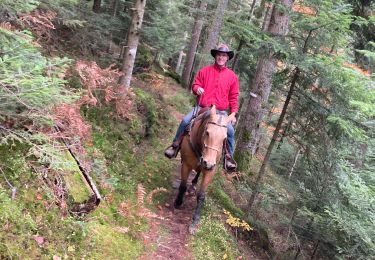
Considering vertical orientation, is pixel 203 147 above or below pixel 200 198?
above

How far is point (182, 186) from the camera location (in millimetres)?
8930

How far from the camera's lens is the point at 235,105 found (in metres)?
9.12

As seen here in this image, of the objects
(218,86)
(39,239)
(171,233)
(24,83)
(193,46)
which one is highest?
(24,83)

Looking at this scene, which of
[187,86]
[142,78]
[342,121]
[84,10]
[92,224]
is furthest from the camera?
[187,86]

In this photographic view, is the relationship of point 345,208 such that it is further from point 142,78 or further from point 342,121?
point 142,78

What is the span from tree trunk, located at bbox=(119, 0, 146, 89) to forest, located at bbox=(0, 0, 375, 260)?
40 millimetres

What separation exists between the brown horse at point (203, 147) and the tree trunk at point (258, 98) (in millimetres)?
3873

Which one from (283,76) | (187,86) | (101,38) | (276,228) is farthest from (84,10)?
(187,86)

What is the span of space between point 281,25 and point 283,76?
Result: 2655mm

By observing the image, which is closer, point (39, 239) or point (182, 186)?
point (39, 239)

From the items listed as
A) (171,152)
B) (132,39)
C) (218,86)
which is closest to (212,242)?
(171,152)

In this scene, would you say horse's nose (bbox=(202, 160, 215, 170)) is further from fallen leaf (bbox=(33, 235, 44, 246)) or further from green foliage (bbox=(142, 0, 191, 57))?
green foliage (bbox=(142, 0, 191, 57))

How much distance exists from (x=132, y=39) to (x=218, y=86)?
2916 mm

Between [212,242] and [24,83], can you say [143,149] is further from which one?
Answer: [24,83]
